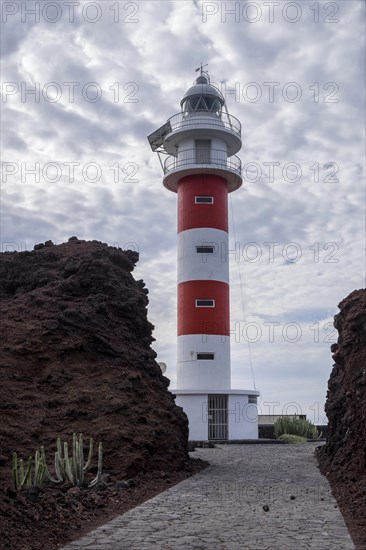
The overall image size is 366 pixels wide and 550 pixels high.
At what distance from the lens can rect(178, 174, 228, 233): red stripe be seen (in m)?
26.8

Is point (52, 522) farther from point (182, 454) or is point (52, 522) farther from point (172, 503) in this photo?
point (182, 454)

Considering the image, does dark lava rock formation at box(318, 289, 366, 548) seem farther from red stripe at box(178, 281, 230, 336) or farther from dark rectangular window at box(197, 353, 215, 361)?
red stripe at box(178, 281, 230, 336)


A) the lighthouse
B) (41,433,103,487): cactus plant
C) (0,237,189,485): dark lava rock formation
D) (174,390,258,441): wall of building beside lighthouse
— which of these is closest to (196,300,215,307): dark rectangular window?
the lighthouse

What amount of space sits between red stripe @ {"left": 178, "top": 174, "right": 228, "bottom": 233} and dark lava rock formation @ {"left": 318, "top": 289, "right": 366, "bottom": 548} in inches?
435

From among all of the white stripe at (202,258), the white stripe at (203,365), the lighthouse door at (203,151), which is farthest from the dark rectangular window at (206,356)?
the lighthouse door at (203,151)

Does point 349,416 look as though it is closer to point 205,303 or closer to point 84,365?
point 84,365

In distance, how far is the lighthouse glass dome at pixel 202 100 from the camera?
2845 cm

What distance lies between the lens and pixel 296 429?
2684 centimetres

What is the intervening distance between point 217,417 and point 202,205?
8.41m

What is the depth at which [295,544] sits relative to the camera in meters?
7.08

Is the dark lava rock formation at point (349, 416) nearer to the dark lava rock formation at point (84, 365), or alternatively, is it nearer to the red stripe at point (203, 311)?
the dark lava rock formation at point (84, 365)

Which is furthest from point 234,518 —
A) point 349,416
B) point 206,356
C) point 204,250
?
point 204,250

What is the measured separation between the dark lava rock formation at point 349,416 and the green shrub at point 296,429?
10.3m

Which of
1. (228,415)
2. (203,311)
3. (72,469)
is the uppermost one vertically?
(203,311)
